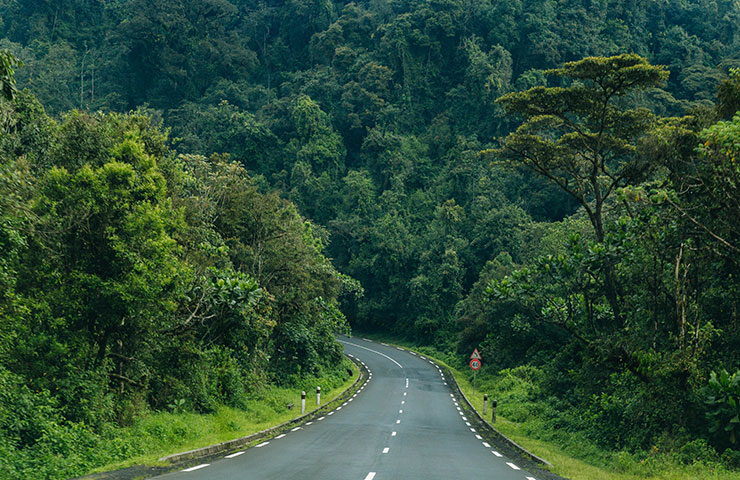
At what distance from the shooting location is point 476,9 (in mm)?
82125

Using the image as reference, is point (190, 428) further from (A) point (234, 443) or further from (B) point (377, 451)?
(B) point (377, 451)

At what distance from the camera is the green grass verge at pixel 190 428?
12504mm

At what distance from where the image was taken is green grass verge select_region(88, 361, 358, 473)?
12504 mm


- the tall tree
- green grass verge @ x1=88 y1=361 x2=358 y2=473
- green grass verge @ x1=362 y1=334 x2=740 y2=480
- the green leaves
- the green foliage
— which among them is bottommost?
green grass verge @ x1=88 y1=361 x2=358 y2=473

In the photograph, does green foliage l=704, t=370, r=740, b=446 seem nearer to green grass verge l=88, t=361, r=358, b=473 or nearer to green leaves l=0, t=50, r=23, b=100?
green grass verge l=88, t=361, r=358, b=473

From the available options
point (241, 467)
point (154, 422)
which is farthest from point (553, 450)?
point (154, 422)

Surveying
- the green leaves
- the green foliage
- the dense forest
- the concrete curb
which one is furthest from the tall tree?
the green leaves

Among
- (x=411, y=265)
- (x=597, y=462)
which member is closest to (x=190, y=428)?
(x=597, y=462)

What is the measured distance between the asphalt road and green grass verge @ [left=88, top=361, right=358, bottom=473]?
116 cm

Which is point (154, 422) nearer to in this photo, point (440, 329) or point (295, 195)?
point (440, 329)

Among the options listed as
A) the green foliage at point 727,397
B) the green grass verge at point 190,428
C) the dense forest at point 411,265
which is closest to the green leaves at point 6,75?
the dense forest at point 411,265

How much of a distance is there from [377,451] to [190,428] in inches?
200

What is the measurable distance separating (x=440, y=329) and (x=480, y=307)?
18293 millimetres

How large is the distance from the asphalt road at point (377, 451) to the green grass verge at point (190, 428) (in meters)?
1.16
